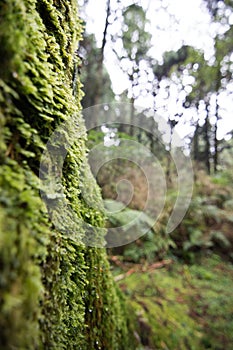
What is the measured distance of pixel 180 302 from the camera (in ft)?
14.6

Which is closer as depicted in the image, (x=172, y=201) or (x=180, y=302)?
(x=180, y=302)

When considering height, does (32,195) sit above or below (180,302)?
above

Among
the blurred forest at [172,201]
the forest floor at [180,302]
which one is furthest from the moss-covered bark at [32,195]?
the forest floor at [180,302]

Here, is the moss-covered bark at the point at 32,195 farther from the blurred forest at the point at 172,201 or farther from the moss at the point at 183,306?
the moss at the point at 183,306

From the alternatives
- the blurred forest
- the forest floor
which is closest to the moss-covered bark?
the blurred forest

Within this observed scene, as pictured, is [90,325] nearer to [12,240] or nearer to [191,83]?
[12,240]

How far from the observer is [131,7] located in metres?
7.77

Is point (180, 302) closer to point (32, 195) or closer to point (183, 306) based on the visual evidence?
point (183, 306)

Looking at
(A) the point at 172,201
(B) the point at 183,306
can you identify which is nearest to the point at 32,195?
(B) the point at 183,306

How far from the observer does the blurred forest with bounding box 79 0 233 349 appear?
3.93 metres

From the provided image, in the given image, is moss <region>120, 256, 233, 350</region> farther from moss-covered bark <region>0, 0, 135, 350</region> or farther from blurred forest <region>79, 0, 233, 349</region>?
moss-covered bark <region>0, 0, 135, 350</region>

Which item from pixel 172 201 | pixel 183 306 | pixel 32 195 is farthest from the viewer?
pixel 172 201

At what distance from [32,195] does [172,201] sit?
748 centimetres

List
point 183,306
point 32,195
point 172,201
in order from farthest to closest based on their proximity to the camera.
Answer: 1. point 172,201
2. point 183,306
3. point 32,195
